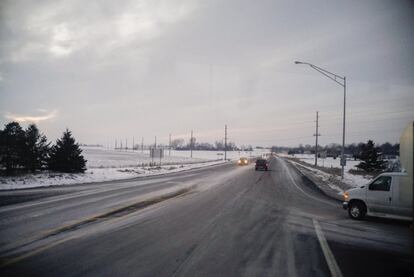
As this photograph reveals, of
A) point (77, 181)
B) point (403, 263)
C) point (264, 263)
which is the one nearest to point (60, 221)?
point (264, 263)

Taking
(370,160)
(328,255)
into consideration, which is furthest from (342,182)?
(370,160)

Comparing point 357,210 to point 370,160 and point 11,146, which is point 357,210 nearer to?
point 11,146

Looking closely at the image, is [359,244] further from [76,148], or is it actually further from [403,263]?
[76,148]

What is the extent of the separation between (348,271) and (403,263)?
1.44 metres

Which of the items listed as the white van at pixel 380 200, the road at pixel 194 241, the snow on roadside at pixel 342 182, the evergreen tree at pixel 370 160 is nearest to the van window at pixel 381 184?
the white van at pixel 380 200

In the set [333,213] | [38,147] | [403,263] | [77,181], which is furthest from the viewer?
[38,147]

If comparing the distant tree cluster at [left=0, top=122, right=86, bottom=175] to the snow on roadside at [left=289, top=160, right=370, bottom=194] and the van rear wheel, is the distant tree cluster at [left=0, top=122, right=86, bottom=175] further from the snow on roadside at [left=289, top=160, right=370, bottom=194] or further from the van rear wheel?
the van rear wheel

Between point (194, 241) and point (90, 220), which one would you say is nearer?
point (194, 241)

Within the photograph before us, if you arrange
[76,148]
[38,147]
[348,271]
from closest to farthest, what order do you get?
[348,271]
[38,147]
[76,148]

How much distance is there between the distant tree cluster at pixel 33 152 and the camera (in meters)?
23.3

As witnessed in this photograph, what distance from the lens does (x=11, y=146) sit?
2341 cm

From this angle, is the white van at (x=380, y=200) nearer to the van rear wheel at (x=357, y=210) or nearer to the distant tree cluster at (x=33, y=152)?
the van rear wheel at (x=357, y=210)

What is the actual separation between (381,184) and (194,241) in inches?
268

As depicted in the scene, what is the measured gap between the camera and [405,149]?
11.1 ft
